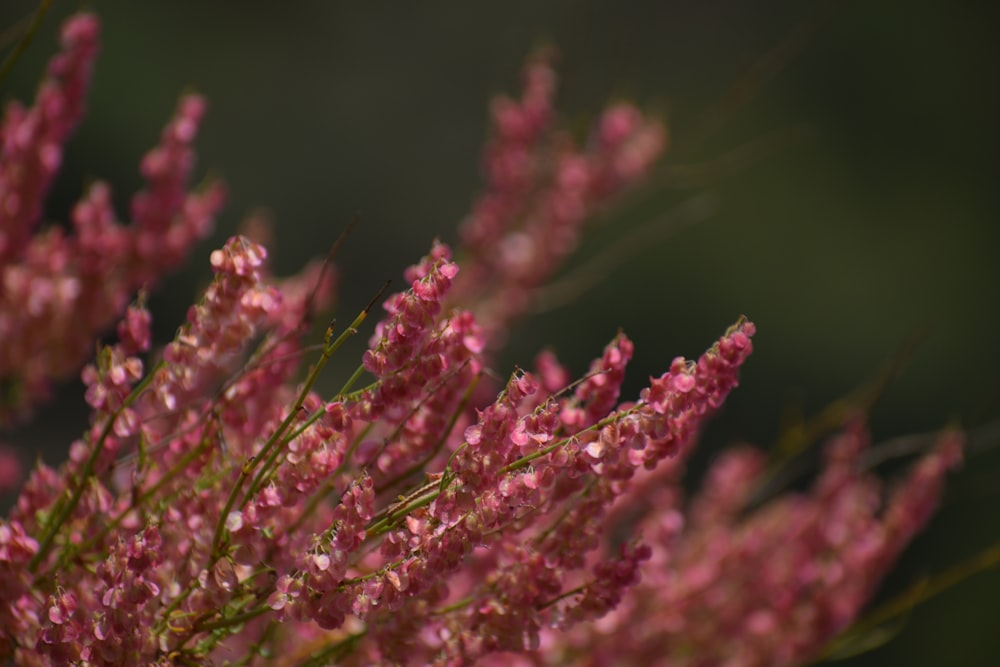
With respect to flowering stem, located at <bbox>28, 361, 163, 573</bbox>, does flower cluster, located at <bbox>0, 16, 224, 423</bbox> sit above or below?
above

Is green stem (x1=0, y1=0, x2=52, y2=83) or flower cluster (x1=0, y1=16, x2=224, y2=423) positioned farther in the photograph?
flower cluster (x1=0, y1=16, x2=224, y2=423)

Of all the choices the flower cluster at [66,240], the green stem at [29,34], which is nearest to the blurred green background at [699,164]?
the flower cluster at [66,240]

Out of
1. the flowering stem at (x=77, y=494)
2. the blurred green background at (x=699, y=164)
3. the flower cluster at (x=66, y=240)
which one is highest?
the blurred green background at (x=699, y=164)

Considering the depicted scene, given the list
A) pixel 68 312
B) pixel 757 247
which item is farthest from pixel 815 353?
pixel 68 312

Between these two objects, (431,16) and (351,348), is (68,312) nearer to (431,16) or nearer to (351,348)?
(351,348)

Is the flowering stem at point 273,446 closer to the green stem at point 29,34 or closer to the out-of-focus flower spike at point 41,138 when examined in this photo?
the green stem at point 29,34

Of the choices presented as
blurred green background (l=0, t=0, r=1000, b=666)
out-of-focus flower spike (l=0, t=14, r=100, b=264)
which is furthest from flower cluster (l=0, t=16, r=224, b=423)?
blurred green background (l=0, t=0, r=1000, b=666)

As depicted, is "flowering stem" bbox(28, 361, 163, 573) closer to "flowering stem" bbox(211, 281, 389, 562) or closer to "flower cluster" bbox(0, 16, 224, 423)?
"flowering stem" bbox(211, 281, 389, 562)

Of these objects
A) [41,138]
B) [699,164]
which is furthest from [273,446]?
[699,164]
